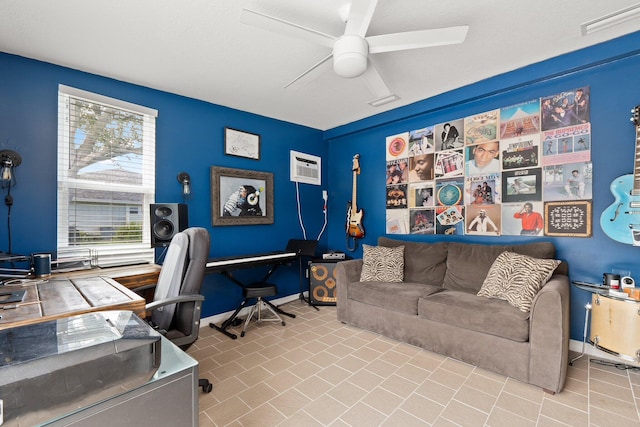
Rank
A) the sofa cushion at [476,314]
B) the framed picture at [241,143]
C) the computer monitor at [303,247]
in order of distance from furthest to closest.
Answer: the computer monitor at [303,247], the framed picture at [241,143], the sofa cushion at [476,314]

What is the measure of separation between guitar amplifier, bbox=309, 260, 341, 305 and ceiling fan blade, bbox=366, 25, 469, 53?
106 inches

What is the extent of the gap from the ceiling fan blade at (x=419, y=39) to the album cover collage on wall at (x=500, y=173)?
164 cm

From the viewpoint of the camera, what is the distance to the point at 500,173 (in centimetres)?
297

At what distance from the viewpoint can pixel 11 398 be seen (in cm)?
62

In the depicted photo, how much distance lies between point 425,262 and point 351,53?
91.8 inches

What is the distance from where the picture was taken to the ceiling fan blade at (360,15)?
5.05 ft

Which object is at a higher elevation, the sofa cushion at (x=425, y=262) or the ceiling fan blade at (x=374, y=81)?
the ceiling fan blade at (x=374, y=81)

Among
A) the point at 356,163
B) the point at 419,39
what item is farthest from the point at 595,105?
the point at 356,163

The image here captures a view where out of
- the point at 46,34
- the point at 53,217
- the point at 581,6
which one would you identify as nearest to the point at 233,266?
the point at 53,217

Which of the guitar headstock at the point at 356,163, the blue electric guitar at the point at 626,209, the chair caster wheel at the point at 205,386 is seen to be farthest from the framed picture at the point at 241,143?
the blue electric guitar at the point at 626,209

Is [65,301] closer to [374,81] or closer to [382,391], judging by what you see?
[382,391]

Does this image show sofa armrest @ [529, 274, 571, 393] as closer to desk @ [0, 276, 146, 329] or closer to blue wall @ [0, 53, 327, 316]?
desk @ [0, 276, 146, 329]

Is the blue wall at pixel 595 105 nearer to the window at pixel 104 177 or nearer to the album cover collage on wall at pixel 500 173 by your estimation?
the album cover collage on wall at pixel 500 173

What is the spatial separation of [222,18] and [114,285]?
1.93 m
